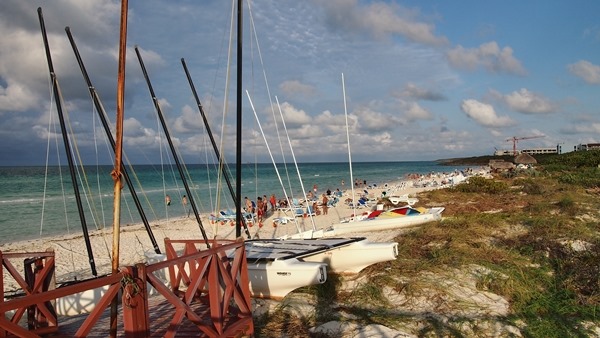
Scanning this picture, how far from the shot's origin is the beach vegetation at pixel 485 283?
6875 millimetres

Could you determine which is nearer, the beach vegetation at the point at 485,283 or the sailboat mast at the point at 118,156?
the sailboat mast at the point at 118,156

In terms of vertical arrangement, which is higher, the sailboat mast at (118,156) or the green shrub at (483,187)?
the sailboat mast at (118,156)

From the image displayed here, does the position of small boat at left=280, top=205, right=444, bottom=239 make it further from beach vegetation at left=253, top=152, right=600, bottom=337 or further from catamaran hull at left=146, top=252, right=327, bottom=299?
catamaran hull at left=146, top=252, right=327, bottom=299

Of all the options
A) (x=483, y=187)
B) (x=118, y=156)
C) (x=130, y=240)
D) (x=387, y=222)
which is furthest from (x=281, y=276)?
(x=483, y=187)

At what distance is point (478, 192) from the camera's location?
23969 millimetres

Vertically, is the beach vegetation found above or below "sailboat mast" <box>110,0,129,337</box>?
below

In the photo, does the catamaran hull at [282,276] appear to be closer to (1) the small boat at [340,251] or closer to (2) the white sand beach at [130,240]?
(1) the small boat at [340,251]

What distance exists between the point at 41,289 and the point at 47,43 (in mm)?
9365

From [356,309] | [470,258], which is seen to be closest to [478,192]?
[470,258]

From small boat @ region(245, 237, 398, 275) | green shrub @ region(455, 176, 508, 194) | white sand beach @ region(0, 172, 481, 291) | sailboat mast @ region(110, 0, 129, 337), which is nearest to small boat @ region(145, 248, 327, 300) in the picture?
small boat @ region(245, 237, 398, 275)

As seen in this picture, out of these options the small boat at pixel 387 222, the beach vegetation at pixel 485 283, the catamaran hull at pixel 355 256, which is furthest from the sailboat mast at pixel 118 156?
Result: the small boat at pixel 387 222

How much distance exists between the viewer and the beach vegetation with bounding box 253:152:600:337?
6875 millimetres

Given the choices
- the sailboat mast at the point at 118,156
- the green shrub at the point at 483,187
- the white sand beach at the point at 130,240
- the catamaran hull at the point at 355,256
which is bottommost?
the white sand beach at the point at 130,240

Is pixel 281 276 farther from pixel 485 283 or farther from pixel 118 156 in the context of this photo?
pixel 118 156
